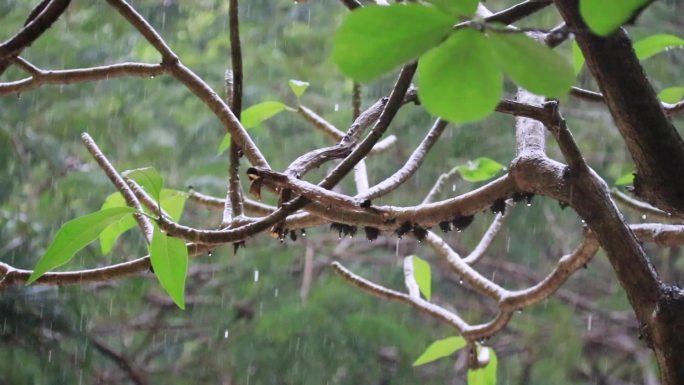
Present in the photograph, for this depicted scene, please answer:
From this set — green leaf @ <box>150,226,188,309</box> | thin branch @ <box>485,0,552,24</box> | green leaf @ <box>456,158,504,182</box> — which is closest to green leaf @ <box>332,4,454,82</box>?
thin branch @ <box>485,0,552,24</box>

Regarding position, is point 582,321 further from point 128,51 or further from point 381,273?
point 128,51

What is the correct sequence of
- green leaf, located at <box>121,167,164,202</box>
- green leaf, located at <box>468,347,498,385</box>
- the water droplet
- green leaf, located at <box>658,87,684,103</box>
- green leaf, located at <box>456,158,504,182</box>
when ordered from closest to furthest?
green leaf, located at <box>121,167,164,202</box>, green leaf, located at <box>658,87,684,103</box>, green leaf, located at <box>468,347,498,385</box>, green leaf, located at <box>456,158,504,182</box>, the water droplet

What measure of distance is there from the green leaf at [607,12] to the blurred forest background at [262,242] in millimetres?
1635

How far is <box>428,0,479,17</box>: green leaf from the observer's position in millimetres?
186

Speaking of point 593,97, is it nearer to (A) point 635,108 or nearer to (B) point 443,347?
(A) point 635,108

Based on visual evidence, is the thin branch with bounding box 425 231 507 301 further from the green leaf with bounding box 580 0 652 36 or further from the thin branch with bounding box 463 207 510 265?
the green leaf with bounding box 580 0 652 36

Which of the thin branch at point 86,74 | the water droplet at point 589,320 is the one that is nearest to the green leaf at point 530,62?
the thin branch at point 86,74

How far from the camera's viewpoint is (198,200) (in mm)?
776

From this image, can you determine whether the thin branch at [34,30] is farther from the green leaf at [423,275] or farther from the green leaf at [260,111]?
the green leaf at [423,275]

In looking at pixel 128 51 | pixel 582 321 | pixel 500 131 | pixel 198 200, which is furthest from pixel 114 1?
pixel 582 321

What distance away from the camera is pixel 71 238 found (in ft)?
1.33

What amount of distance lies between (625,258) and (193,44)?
1883 mm

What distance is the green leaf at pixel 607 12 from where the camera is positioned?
0.17 m

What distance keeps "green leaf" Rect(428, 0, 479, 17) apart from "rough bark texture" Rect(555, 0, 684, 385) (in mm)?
63
